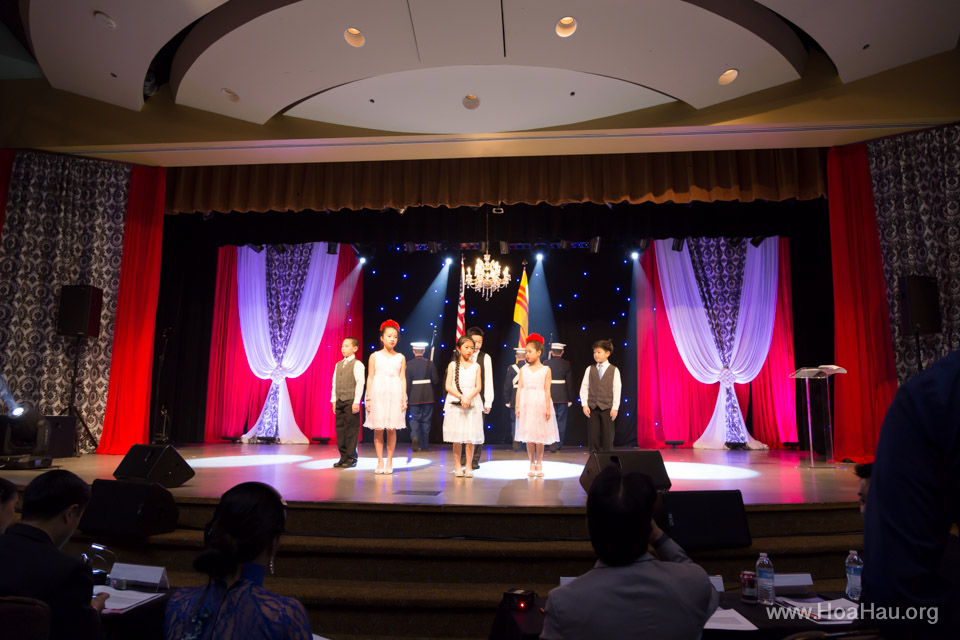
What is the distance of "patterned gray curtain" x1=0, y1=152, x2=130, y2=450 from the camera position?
7.43m

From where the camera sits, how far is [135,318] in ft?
26.4

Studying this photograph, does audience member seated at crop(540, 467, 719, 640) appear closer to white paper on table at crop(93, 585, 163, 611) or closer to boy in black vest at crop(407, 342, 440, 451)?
white paper on table at crop(93, 585, 163, 611)

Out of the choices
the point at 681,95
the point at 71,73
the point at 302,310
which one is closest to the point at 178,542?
the point at 71,73

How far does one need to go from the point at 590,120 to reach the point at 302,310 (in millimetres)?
6096

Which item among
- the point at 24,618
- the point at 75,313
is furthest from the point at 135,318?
the point at 24,618

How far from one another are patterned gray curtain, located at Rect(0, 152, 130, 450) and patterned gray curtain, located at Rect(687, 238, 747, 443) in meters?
8.73

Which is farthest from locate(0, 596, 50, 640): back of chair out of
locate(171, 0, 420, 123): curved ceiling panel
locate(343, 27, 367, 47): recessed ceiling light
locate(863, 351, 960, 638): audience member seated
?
locate(343, 27, 367, 47): recessed ceiling light

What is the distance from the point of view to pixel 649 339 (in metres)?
10.7

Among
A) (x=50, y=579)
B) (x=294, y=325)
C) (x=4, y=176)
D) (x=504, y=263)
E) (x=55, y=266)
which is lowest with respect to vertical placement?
(x=50, y=579)

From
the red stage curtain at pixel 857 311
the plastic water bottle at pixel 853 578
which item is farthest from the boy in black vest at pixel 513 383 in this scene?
the plastic water bottle at pixel 853 578

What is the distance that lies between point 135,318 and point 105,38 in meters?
3.43

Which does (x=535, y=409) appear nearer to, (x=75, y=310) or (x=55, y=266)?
(x=75, y=310)

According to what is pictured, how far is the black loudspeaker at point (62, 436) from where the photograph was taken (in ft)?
22.7

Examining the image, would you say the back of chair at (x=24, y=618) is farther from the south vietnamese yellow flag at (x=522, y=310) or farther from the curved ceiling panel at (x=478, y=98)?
the south vietnamese yellow flag at (x=522, y=310)
